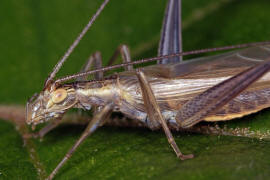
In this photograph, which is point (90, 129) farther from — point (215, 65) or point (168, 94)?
point (215, 65)

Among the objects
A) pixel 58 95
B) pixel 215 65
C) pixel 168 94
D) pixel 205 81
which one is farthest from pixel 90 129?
pixel 215 65

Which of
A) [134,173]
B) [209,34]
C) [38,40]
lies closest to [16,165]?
[134,173]

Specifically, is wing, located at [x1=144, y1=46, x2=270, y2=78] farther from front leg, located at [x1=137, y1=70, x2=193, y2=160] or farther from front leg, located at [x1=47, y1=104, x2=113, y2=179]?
front leg, located at [x1=47, y1=104, x2=113, y2=179]

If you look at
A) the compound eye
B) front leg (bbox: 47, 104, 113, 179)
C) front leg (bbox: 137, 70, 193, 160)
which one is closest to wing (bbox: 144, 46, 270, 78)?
front leg (bbox: 137, 70, 193, 160)

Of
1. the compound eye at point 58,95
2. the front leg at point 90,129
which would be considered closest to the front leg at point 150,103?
the front leg at point 90,129

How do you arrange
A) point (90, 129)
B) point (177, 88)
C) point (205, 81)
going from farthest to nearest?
point (177, 88)
point (205, 81)
point (90, 129)

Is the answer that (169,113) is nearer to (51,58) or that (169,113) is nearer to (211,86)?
(211,86)

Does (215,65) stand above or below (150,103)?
above

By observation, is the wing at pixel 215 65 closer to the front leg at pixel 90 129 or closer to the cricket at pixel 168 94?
the cricket at pixel 168 94

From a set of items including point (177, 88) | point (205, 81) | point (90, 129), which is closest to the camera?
point (90, 129)
